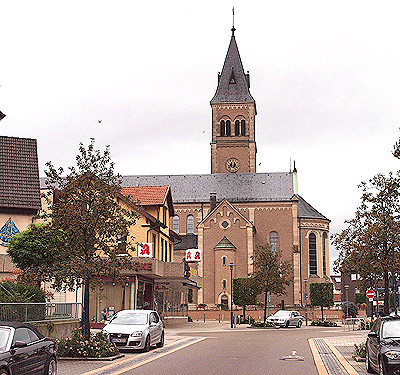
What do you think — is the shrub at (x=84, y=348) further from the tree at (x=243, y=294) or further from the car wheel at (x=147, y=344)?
the tree at (x=243, y=294)

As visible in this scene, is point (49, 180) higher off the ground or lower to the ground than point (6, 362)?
higher

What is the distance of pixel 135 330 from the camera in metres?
20.5

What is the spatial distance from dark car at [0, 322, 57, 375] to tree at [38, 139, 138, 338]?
6613mm

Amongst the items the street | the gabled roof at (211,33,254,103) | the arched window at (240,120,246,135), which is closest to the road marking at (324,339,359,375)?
the street

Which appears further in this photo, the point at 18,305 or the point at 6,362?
the point at 18,305

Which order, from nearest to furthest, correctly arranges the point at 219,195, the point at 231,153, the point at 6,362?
the point at 6,362, the point at 219,195, the point at 231,153

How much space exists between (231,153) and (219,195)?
900 centimetres

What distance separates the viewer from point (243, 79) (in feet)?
311

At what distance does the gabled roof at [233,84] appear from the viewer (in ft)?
308

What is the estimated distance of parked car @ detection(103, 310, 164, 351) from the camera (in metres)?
20.4

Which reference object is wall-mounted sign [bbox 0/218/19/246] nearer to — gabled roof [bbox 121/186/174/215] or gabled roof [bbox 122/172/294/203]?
gabled roof [bbox 121/186/174/215]

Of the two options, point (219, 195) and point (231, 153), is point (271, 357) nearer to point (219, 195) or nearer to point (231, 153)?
point (219, 195)

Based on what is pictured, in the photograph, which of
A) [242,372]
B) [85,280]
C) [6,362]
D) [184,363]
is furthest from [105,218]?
[6,362]

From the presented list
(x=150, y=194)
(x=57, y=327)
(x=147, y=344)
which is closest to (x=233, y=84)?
(x=150, y=194)
